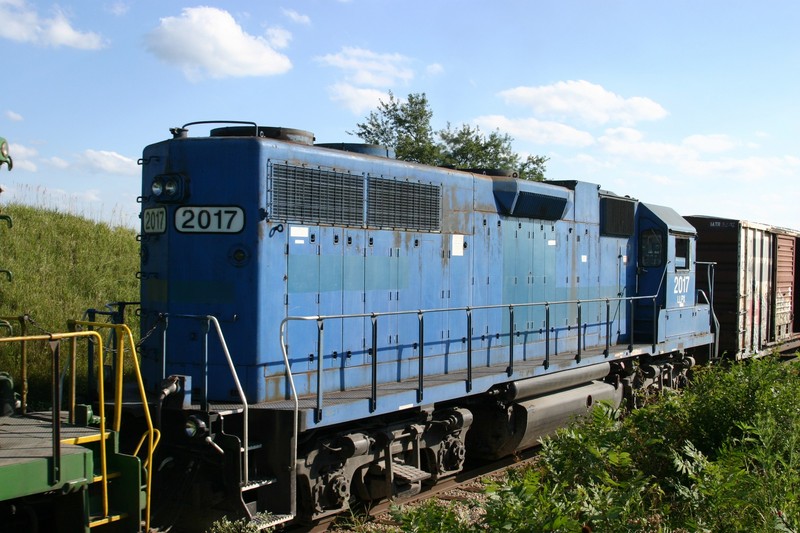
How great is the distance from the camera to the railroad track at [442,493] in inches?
260

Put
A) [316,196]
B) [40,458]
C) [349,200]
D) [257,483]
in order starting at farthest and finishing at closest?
[349,200] < [316,196] < [257,483] < [40,458]

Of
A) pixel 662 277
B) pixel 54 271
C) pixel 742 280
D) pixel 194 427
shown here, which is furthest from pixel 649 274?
pixel 54 271

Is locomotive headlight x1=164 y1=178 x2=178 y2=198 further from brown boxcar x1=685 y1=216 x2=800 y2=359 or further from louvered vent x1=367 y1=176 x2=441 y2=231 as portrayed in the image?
brown boxcar x1=685 y1=216 x2=800 y2=359

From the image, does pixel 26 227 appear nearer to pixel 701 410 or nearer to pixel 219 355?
pixel 219 355

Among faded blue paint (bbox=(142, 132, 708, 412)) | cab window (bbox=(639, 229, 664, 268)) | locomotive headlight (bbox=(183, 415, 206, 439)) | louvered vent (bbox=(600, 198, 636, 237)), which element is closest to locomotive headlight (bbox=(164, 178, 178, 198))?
faded blue paint (bbox=(142, 132, 708, 412))

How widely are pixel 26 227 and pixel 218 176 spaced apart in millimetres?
11141

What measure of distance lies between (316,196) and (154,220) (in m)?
1.55

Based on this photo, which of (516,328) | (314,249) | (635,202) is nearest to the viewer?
(314,249)

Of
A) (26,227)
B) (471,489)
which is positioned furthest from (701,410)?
(26,227)

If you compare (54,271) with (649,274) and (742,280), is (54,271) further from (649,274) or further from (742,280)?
(742,280)

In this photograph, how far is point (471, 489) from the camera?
7.88m

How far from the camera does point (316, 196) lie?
702 cm

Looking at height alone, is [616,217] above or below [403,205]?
above

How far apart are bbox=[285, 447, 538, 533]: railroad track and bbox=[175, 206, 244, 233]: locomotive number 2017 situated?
9.24 feet
